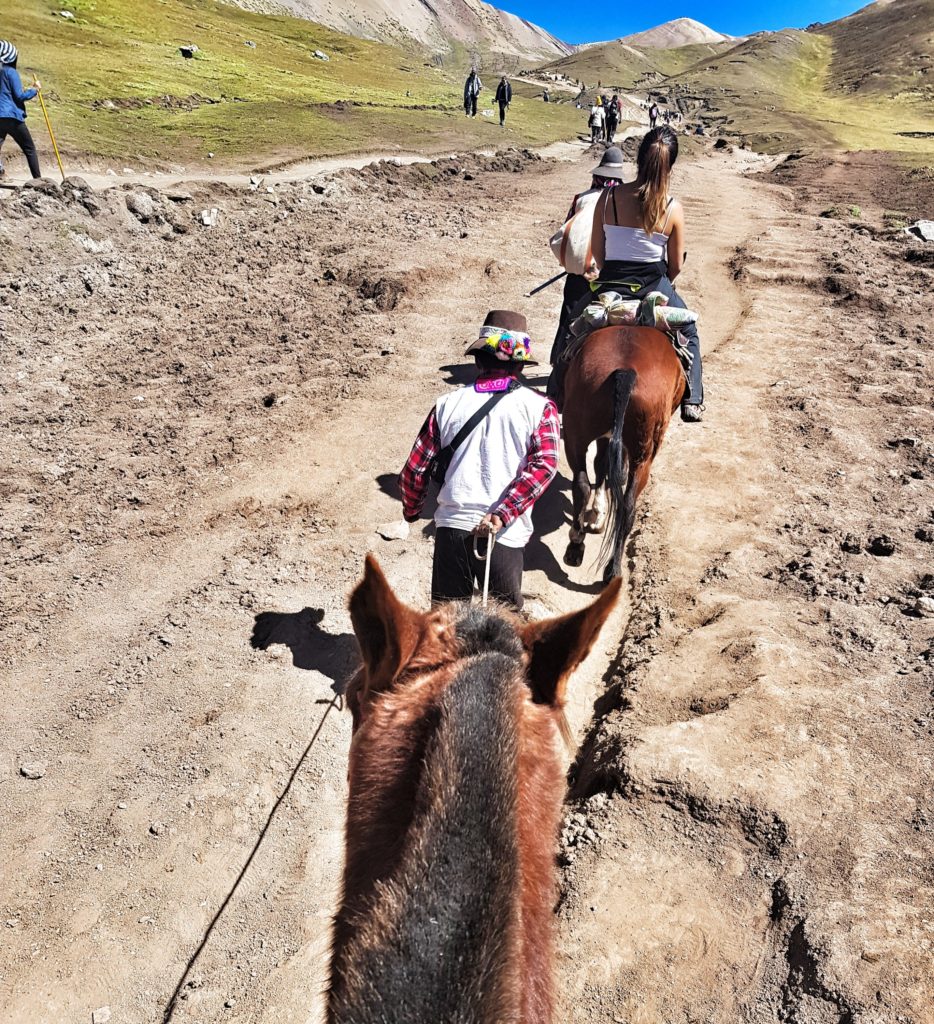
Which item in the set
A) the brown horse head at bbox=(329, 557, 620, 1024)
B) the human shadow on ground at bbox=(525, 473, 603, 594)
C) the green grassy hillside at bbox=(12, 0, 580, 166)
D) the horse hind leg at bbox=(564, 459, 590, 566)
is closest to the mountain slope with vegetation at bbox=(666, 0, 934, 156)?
the green grassy hillside at bbox=(12, 0, 580, 166)

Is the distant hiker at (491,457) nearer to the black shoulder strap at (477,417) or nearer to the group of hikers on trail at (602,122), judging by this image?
the black shoulder strap at (477,417)

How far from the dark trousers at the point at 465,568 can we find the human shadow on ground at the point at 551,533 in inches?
77.6

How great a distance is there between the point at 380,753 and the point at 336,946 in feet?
1.51

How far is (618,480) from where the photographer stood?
5305 millimetres

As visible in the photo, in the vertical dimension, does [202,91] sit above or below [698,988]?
above

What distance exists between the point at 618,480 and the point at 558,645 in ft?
11.8

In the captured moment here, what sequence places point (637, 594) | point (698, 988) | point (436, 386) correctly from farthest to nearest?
point (436, 386) < point (637, 594) < point (698, 988)

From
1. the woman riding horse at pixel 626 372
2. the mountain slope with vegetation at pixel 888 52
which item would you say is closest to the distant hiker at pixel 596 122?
the woman riding horse at pixel 626 372

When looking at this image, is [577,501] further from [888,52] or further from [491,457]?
[888,52]

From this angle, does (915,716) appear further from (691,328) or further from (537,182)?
(537,182)

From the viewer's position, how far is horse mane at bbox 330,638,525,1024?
1146 mm

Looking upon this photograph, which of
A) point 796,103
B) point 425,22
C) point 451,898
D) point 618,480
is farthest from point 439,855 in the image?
point 425,22

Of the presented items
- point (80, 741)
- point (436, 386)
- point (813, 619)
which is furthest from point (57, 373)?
point (813, 619)

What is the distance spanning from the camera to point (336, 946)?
1.55 meters
